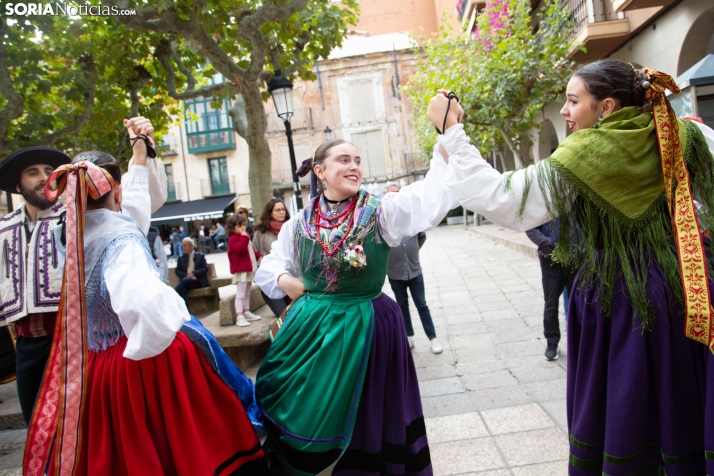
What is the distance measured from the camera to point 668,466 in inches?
69.4

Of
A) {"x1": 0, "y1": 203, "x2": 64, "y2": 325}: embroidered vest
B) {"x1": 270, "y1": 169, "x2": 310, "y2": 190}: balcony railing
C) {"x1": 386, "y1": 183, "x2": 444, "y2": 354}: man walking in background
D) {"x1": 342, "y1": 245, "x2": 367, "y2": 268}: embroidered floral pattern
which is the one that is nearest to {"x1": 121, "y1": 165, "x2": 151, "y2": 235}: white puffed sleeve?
{"x1": 0, "y1": 203, "x2": 64, "y2": 325}: embroidered vest

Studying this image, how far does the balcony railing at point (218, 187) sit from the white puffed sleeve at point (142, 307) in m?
29.9

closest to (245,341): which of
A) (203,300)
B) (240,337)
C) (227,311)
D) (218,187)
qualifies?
(240,337)

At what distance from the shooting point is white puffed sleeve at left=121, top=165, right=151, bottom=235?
8.63 feet

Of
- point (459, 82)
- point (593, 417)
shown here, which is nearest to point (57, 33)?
point (593, 417)

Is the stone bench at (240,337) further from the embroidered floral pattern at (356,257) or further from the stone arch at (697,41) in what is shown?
the stone arch at (697,41)

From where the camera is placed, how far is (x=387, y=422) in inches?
93.7

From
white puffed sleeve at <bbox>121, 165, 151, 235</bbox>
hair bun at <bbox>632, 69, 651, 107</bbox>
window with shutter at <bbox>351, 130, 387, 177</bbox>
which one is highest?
window with shutter at <bbox>351, 130, 387, 177</bbox>

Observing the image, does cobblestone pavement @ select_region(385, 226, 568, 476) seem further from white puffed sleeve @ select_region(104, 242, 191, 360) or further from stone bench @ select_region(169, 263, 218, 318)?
stone bench @ select_region(169, 263, 218, 318)

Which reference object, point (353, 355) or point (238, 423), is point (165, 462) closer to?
point (238, 423)

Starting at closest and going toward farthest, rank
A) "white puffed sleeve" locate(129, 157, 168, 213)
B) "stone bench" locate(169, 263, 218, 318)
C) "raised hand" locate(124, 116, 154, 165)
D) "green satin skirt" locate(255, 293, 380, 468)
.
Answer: "green satin skirt" locate(255, 293, 380, 468), "raised hand" locate(124, 116, 154, 165), "white puffed sleeve" locate(129, 157, 168, 213), "stone bench" locate(169, 263, 218, 318)

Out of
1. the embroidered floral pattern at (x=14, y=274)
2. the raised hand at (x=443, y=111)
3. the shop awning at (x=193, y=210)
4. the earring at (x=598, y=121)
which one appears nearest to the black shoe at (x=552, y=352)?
the earring at (x=598, y=121)

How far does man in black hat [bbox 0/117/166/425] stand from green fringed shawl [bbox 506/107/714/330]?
186 cm

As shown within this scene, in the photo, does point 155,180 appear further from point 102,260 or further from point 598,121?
point 598,121
